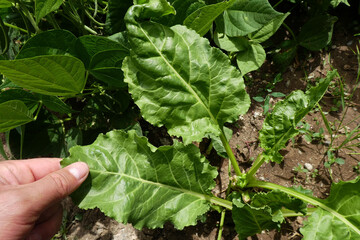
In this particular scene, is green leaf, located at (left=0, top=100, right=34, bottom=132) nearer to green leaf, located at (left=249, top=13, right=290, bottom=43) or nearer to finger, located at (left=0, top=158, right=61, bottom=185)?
finger, located at (left=0, top=158, right=61, bottom=185)

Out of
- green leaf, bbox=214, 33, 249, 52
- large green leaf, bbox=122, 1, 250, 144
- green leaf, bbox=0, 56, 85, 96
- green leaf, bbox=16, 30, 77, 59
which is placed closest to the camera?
green leaf, bbox=0, 56, 85, 96

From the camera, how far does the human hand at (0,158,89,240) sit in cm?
101

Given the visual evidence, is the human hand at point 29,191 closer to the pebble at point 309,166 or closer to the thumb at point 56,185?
the thumb at point 56,185

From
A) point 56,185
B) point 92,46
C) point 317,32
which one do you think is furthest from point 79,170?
point 317,32

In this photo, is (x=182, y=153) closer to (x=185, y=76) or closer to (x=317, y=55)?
(x=185, y=76)

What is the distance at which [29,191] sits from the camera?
1.05 m

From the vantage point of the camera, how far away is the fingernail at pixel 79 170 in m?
1.19

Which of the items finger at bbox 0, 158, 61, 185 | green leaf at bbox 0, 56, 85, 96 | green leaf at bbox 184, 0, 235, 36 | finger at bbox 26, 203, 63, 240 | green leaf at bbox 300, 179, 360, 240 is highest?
green leaf at bbox 184, 0, 235, 36

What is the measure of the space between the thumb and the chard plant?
0.21 feet

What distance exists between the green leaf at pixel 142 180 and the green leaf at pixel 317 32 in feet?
3.75

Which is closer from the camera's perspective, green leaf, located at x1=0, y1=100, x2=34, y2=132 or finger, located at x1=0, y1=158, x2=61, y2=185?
green leaf, located at x1=0, y1=100, x2=34, y2=132

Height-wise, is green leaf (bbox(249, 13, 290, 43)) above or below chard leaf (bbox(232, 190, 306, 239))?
above

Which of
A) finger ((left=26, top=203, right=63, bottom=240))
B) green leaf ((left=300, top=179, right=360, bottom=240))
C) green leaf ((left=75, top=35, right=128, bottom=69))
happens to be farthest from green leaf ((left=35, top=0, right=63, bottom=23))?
green leaf ((left=300, top=179, right=360, bottom=240))

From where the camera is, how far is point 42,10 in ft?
3.53
